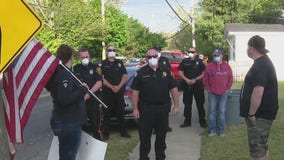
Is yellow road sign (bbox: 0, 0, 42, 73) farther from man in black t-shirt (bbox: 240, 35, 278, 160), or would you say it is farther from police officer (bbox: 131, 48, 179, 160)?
police officer (bbox: 131, 48, 179, 160)

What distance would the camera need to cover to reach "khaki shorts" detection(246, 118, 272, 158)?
6188mm

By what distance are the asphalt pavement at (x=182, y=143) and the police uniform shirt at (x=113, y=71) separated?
56.1 inches

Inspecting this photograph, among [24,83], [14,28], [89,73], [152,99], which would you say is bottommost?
[152,99]

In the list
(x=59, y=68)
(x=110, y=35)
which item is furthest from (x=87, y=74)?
(x=110, y=35)

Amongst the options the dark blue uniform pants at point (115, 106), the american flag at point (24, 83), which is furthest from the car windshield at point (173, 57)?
the american flag at point (24, 83)

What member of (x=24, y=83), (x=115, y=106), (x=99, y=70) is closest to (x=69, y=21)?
(x=115, y=106)

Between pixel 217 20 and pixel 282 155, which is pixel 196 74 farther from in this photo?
pixel 217 20

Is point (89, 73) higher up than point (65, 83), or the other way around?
point (65, 83)

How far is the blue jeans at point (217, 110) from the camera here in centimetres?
1017

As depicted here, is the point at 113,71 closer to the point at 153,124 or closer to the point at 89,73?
the point at 89,73

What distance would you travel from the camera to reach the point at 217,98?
404 inches

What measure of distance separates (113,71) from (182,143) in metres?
2.09

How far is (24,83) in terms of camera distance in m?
4.93

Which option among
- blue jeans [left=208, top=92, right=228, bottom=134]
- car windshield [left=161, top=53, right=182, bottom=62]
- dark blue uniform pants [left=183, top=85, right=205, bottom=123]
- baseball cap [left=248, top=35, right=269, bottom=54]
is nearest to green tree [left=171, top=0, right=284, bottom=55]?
car windshield [left=161, top=53, right=182, bottom=62]
